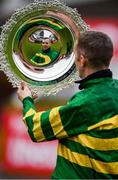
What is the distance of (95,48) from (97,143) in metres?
0.24

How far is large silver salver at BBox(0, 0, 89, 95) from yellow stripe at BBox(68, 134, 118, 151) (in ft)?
1.34

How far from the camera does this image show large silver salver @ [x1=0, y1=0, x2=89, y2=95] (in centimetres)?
143

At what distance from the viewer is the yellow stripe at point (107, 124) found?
1.05 metres

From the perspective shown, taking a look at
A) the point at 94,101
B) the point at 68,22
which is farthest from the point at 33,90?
the point at 94,101

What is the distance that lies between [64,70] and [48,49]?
9cm

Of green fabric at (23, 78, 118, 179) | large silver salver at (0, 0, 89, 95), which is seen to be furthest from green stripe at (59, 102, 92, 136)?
large silver salver at (0, 0, 89, 95)

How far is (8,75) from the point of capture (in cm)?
143

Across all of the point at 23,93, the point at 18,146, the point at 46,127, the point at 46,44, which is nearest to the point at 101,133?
the point at 46,127

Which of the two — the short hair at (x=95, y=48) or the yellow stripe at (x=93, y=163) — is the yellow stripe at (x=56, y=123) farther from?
the short hair at (x=95, y=48)

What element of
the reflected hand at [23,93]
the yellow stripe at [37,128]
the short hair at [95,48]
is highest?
the short hair at [95,48]

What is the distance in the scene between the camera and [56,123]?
1.05 m

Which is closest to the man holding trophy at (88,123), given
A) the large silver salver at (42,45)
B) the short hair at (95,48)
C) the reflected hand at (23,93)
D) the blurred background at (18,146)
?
the short hair at (95,48)

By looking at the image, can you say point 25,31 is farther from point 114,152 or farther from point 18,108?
point 114,152

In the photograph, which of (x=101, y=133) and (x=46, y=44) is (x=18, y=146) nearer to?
(x=46, y=44)
